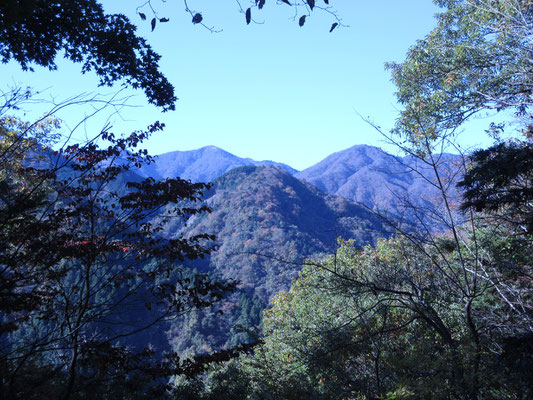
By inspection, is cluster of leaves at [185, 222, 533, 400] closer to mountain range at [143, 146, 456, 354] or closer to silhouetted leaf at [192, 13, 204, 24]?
Result: silhouetted leaf at [192, 13, 204, 24]

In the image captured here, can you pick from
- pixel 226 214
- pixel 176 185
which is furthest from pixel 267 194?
pixel 176 185

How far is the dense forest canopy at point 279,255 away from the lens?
125 inches

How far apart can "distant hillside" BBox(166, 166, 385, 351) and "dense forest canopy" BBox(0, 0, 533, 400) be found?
101 ft

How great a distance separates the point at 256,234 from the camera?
→ 75562 millimetres

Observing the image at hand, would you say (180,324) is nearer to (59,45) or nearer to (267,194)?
(267,194)

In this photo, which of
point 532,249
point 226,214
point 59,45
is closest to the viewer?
point 59,45

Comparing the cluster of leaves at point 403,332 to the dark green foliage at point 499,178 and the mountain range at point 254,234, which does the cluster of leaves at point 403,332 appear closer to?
the dark green foliage at point 499,178

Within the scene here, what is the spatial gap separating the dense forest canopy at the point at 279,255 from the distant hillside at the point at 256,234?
101ft

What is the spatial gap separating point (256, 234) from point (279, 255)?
70.2m

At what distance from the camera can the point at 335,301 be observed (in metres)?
10.8

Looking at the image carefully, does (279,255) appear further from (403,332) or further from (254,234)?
(254,234)

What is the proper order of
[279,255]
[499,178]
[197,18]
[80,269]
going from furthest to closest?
[279,255] < [80,269] < [499,178] < [197,18]

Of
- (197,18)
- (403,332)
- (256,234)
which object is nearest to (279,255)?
(197,18)

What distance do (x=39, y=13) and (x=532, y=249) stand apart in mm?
9007
